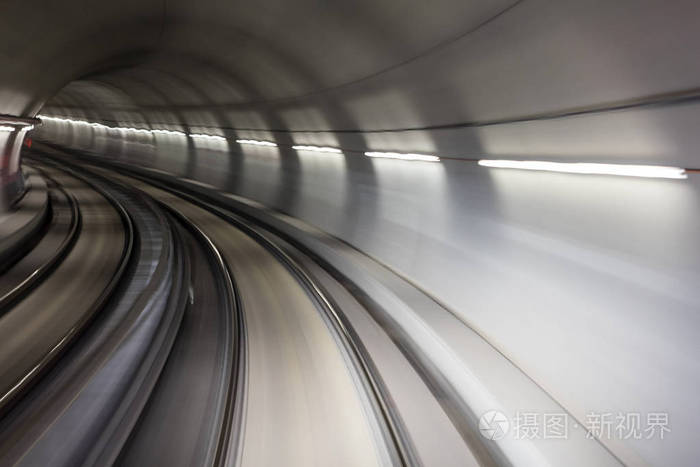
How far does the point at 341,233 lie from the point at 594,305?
8995 mm

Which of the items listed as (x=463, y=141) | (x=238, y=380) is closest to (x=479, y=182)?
(x=463, y=141)

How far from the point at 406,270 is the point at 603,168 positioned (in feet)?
18.8

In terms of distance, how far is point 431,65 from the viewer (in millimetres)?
7223

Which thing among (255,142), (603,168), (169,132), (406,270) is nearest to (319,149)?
(406,270)

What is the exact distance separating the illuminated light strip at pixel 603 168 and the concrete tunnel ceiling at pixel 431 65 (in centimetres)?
7

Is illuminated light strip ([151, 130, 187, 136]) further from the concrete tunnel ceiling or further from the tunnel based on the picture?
the tunnel

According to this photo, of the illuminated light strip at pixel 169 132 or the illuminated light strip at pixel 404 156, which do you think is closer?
the illuminated light strip at pixel 404 156

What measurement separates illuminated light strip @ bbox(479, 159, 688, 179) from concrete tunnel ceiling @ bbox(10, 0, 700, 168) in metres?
0.07

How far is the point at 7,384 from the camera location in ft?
19.7

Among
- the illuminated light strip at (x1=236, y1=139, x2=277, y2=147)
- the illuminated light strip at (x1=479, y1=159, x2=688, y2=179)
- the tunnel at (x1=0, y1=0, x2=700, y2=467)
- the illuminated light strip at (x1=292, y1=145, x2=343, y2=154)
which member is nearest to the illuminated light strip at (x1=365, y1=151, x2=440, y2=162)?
the tunnel at (x1=0, y1=0, x2=700, y2=467)

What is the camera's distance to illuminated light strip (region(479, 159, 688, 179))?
4.38m

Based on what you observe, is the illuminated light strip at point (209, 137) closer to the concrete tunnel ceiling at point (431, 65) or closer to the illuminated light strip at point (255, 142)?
the illuminated light strip at point (255, 142)

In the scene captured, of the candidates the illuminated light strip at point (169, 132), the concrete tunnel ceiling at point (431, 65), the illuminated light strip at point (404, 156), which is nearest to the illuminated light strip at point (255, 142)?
the concrete tunnel ceiling at point (431, 65)

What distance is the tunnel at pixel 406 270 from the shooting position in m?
4.53
